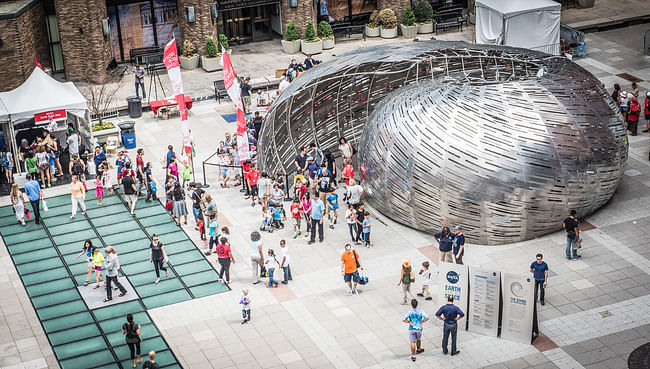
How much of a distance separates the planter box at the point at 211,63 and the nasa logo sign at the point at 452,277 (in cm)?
2295

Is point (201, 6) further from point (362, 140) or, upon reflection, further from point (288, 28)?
point (362, 140)

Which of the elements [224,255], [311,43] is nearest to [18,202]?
[224,255]

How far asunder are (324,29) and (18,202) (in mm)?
19560

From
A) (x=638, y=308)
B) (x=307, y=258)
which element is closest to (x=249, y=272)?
(x=307, y=258)

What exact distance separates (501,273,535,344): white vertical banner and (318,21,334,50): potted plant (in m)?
24.9

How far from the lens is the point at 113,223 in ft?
96.7

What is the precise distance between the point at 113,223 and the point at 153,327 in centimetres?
655

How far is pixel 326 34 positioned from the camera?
4509 centimetres

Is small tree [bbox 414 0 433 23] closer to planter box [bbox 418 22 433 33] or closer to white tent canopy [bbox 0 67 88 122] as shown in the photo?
planter box [bbox 418 22 433 33]

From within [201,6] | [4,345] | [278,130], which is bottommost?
[4,345]

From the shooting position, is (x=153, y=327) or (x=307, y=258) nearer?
(x=153, y=327)

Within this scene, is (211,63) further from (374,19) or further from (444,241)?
(444,241)

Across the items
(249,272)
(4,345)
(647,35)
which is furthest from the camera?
(647,35)

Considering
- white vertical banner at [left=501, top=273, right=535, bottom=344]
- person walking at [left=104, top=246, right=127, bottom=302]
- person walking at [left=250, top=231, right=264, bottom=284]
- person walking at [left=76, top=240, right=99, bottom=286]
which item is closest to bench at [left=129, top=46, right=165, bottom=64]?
person walking at [left=76, top=240, right=99, bottom=286]
